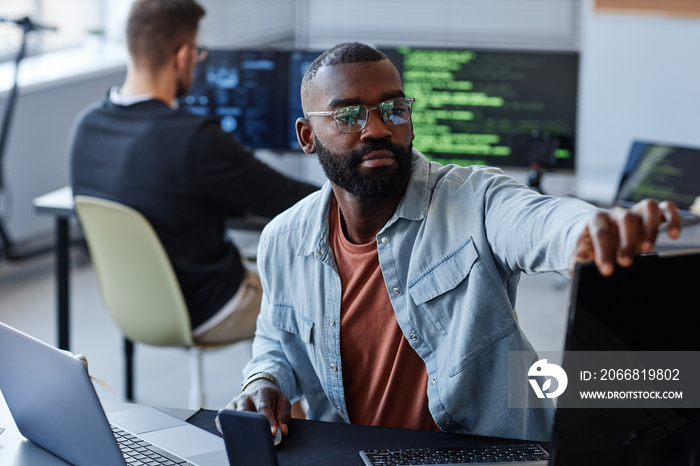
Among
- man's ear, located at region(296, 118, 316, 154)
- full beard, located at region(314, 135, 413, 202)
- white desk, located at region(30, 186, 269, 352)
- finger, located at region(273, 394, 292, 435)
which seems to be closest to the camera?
finger, located at region(273, 394, 292, 435)

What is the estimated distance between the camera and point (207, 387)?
300 cm

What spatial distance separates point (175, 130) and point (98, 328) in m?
1.53

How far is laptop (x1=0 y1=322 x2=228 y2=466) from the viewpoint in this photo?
3.48 ft

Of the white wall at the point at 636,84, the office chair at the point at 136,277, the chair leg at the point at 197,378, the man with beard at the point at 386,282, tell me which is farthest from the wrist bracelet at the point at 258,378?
the white wall at the point at 636,84

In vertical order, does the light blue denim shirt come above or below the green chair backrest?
above

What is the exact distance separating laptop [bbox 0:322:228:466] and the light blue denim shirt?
0.20 metres

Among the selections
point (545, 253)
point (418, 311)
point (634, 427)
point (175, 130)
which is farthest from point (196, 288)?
point (634, 427)

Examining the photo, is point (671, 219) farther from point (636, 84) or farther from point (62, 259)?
point (636, 84)

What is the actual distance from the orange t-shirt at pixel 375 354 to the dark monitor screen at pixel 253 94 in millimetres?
1537

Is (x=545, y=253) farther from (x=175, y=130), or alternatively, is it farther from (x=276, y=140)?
(x=276, y=140)

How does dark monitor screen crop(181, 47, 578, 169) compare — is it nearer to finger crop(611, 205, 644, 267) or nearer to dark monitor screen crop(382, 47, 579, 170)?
dark monitor screen crop(382, 47, 579, 170)

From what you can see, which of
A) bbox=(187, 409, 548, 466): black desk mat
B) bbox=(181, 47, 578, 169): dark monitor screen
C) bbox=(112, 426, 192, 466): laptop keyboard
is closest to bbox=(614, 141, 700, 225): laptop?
bbox=(181, 47, 578, 169): dark monitor screen

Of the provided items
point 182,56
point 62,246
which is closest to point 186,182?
point 182,56

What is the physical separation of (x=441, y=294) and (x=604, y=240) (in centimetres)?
54
